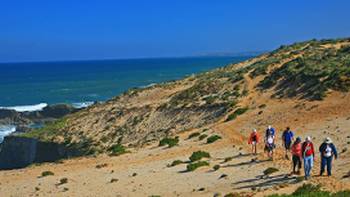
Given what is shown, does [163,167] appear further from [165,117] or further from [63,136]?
[63,136]

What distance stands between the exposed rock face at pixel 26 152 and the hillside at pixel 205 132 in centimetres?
116

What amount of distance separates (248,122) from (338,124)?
26.0 feet

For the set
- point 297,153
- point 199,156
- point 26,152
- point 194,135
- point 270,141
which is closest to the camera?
point 297,153

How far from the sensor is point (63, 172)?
31.8 metres

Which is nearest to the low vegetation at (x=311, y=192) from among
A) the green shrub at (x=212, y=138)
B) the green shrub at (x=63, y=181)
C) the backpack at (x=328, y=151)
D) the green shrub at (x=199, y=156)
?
the backpack at (x=328, y=151)

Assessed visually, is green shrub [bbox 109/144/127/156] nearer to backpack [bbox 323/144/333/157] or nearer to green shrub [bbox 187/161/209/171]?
green shrub [bbox 187/161/209/171]

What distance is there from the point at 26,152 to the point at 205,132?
2156 centimetres

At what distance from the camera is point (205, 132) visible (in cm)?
3897

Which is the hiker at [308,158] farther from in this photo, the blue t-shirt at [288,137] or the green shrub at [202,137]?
the green shrub at [202,137]

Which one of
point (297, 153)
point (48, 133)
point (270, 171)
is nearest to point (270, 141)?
point (270, 171)

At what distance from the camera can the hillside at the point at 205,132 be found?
2419 cm

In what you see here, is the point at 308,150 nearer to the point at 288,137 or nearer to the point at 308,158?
the point at 308,158

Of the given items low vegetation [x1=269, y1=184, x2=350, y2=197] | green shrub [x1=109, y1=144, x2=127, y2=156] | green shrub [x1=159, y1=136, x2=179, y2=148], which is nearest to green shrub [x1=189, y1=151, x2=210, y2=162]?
green shrub [x1=159, y1=136, x2=179, y2=148]

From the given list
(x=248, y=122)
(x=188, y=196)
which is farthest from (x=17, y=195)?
(x=248, y=122)
